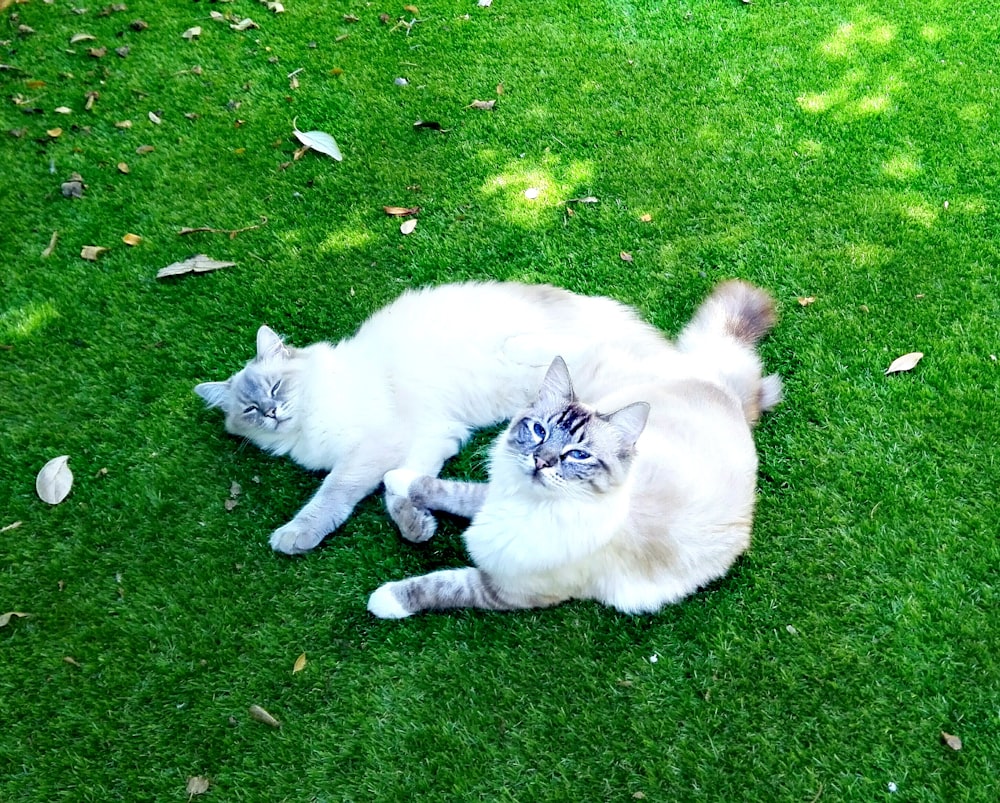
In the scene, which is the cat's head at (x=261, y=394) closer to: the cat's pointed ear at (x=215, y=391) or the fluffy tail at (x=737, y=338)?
the cat's pointed ear at (x=215, y=391)

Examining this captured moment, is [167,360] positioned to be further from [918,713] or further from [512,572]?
[918,713]

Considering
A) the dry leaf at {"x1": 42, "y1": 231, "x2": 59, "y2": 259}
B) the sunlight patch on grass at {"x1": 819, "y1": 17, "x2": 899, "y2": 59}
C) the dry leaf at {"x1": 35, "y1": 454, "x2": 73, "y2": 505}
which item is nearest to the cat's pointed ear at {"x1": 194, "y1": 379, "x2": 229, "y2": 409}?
the dry leaf at {"x1": 35, "y1": 454, "x2": 73, "y2": 505}

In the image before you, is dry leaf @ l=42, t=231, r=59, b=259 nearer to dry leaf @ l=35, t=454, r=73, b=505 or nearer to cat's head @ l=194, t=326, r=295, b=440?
dry leaf @ l=35, t=454, r=73, b=505

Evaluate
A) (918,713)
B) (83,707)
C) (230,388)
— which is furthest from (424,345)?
(918,713)

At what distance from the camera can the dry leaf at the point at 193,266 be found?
3.42 meters

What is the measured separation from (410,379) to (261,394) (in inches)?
23.4

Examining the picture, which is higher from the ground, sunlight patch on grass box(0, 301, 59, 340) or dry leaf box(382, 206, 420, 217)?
dry leaf box(382, 206, 420, 217)

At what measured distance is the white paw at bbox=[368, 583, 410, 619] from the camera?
238 centimetres

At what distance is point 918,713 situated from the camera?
2131 millimetres

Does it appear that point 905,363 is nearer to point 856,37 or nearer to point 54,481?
point 856,37

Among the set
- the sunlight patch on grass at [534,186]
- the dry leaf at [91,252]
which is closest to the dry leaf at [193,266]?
the dry leaf at [91,252]

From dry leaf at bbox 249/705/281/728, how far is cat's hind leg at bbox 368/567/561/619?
451mm

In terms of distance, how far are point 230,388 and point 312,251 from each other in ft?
3.35

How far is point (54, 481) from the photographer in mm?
2764
